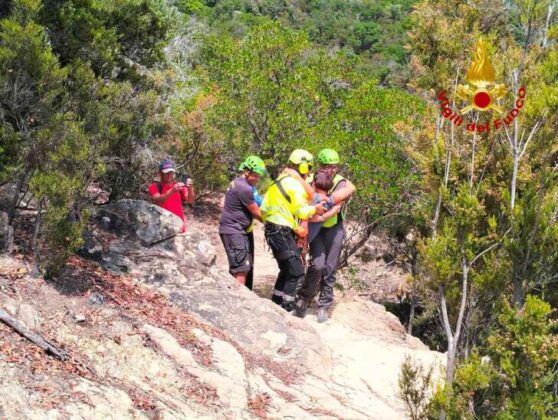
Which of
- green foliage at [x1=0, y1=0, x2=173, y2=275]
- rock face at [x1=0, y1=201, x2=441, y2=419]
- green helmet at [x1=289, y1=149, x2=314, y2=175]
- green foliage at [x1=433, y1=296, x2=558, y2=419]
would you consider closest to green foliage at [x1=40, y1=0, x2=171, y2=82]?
green foliage at [x1=0, y1=0, x2=173, y2=275]

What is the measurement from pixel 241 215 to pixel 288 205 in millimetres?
592

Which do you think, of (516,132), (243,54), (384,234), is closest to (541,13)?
(516,132)

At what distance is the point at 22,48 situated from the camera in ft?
16.3

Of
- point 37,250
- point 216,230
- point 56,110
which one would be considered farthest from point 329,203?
point 216,230

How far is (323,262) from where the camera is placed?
→ 753cm

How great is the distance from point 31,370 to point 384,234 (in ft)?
32.4

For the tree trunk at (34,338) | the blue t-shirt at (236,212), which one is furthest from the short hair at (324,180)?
the tree trunk at (34,338)

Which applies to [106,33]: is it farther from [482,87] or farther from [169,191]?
[482,87]

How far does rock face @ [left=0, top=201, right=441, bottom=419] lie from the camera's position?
4.23 metres

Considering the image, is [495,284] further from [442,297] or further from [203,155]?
[203,155]

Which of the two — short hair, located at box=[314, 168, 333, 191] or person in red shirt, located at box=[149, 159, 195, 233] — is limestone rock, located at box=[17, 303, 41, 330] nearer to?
person in red shirt, located at box=[149, 159, 195, 233]

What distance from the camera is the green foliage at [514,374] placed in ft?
14.0

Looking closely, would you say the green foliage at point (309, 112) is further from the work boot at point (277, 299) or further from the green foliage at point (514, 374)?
the green foliage at point (514, 374)

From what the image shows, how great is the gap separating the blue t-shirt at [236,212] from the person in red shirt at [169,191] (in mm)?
568
